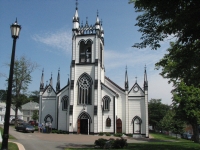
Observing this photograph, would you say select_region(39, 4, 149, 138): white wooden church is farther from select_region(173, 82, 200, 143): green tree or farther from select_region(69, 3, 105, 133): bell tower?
select_region(173, 82, 200, 143): green tree

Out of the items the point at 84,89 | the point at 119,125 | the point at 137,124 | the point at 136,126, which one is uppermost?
the point at 84,89

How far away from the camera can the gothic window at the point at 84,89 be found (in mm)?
36969

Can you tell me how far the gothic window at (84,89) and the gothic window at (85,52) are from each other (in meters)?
2.89

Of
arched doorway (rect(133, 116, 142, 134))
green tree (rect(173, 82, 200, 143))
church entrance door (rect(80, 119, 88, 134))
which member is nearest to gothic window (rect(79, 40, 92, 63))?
church entrance door (rect(80, 119, 88, 134))

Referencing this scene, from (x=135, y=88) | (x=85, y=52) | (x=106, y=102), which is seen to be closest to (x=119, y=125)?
(x=106, y=102)

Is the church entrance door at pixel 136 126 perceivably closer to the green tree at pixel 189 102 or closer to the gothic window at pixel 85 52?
the green tree at pixel 189 102

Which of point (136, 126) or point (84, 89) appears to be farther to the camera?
point (84, 89)

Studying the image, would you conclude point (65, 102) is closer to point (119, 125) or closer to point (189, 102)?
point (119, 125)

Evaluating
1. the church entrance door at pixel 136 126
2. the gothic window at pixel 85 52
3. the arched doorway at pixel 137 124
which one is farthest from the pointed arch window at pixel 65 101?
the church entrance door at pixel 136 126

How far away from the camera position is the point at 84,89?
123 ft

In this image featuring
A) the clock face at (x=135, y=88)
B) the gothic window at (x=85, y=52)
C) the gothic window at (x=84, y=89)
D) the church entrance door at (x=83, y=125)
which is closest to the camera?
the church entrance door at (x=83, y=125)

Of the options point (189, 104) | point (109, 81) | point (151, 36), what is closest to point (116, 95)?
point (109, 81)

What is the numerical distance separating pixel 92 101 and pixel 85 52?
9.01 metres

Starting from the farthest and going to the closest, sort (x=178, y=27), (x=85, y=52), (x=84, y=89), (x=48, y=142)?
1. (x=85, y=52)
2. (x=84, y=89)
3. (x=48, y=142)
4. (x=178, y=27)
